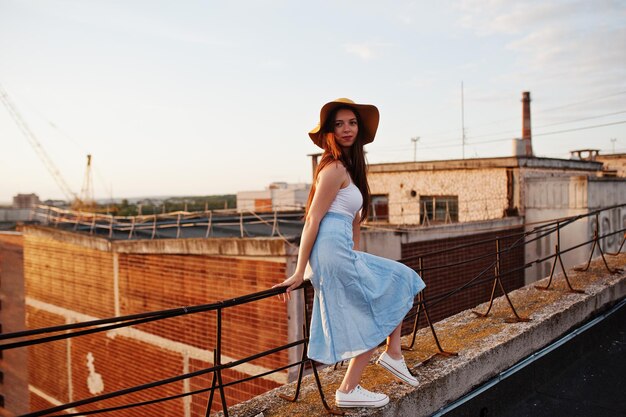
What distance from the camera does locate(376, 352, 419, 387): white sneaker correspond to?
117 inches

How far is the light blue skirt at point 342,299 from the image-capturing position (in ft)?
8.54

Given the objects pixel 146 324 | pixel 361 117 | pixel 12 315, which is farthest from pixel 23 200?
pixel 361 117

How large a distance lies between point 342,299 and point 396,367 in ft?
2.24

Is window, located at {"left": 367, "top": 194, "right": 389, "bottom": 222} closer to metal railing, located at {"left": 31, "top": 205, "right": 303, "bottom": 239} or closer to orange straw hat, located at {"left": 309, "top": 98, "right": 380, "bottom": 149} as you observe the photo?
metal railing, located at {"left": 31, "top": 205, "right": 303, "bottom": 239}

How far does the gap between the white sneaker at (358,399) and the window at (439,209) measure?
15.5 meters

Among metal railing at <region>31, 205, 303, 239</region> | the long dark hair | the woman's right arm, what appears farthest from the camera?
metal railing at <region>31, 205, 303, 239</region>

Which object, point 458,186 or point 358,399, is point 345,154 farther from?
point 458,186

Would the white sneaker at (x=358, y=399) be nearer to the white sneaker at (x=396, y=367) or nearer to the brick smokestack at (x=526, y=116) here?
the white sneaker at (x=396, y=367)

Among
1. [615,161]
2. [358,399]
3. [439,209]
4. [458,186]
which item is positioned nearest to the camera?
[358,399]

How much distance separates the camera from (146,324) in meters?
12.5

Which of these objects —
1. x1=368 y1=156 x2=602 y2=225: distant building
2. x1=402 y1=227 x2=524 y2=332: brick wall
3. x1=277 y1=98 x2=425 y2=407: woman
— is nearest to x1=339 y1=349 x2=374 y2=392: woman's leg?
x1=277 y1=98 x2=425 y2=407: woman

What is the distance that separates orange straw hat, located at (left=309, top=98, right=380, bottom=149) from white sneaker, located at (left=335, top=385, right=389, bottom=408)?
141 centimetres

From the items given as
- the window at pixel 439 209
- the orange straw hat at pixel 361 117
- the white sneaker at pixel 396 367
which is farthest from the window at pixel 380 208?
the orange straw hat at pixel 361 117

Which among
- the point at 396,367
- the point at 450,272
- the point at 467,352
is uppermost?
the point at 396,367
